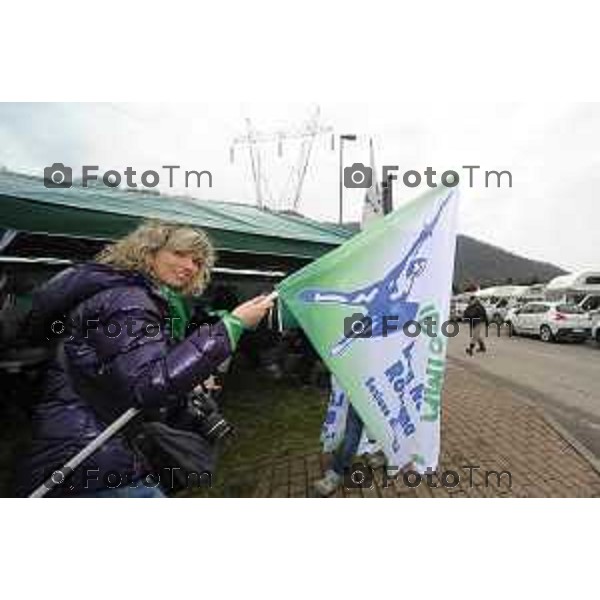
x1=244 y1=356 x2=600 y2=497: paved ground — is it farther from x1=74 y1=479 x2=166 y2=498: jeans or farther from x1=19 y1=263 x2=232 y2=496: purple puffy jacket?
x1=19 y1=263 x2=232 y2=496: purple puffy jacket

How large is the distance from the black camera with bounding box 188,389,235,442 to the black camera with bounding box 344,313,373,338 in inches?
34.4

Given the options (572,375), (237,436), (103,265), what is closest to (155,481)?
(103,265)

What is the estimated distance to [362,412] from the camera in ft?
11.1

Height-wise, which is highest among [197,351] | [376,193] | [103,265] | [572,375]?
[376,193]

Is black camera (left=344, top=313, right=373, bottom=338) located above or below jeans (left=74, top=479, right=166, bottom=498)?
above

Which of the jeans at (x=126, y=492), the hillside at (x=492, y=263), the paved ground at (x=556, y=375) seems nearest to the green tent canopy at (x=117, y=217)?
the jeans at (x=126, y=492)

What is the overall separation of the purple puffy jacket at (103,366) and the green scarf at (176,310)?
0.19 meters

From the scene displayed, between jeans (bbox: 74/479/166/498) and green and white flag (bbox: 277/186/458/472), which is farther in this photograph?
green and white flag (bbox: 277/186/458/472)

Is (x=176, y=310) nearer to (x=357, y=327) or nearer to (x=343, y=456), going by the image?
(x=357, y=327)

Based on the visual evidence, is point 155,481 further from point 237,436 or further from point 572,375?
point 572,375

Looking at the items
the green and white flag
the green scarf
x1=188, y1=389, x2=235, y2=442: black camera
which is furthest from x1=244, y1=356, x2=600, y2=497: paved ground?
the green scarf

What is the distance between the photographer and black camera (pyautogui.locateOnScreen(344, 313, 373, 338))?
3.38 metres

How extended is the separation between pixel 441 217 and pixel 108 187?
4.26 metres

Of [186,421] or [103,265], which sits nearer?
[103,265]
